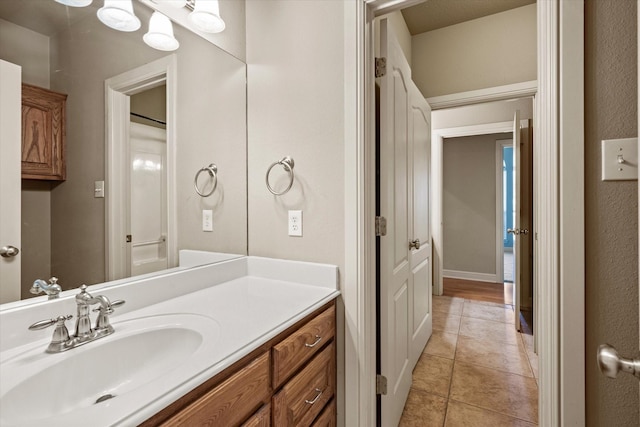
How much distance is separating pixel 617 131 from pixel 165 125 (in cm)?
158

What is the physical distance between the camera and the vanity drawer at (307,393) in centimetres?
93

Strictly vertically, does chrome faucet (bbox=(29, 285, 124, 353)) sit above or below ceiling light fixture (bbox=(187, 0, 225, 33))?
below

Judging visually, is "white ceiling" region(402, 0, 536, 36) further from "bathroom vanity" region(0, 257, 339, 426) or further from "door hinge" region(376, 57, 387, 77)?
"bathroom vanity" region(0, 257, 339, 426)

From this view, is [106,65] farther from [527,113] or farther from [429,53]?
[527,113]

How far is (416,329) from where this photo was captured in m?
2.14

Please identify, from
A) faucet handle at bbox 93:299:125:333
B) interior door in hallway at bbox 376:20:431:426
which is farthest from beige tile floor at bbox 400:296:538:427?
faucet handle at bbox 93:299:125:333

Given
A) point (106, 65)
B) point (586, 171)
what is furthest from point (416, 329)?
point (106, 65)

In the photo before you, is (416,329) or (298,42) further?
(416,329)

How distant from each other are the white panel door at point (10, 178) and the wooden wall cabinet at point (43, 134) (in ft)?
0.06

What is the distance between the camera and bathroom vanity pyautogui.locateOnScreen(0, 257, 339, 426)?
615mm

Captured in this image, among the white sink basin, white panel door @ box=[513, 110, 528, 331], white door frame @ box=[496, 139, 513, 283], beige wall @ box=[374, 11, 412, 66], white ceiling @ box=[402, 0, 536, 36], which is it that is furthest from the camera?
white door frame @ box=[496, 139, 513, 283]

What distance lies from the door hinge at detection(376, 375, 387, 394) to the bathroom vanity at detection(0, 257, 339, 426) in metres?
0.28

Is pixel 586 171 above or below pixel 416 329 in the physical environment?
above

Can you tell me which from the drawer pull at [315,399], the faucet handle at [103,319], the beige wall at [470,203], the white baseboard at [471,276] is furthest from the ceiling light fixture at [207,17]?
the white baseboard at [471,276]
